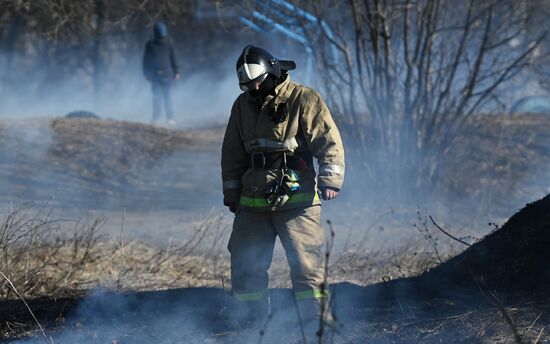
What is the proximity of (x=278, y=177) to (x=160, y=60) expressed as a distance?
455 inches

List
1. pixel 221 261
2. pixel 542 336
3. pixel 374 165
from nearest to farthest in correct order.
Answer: pixel 542 336
pixel 221 261
pixel 374 165

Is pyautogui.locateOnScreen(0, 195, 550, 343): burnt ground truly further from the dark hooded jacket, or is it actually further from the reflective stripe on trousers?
the dark hooded jacket

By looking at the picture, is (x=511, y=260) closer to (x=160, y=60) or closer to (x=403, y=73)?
(x=403, y=73)

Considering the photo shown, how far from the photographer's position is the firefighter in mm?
4648

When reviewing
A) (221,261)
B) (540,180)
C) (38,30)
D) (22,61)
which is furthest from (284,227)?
(22,61)

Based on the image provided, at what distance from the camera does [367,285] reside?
6.00 m

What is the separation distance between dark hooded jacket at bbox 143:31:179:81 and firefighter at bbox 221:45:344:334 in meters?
11.2

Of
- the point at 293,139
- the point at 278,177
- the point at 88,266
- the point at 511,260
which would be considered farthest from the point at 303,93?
the point at 88,266

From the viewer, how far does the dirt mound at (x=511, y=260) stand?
4.96 metres

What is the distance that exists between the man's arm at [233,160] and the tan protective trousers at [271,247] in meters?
0.13

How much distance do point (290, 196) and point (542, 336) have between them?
1553mm

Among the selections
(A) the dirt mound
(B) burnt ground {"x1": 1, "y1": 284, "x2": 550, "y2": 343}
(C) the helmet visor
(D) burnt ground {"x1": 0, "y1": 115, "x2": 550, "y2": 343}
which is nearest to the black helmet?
(C) the helmet visor

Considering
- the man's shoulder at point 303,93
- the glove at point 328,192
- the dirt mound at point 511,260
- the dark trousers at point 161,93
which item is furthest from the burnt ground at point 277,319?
the dark trousers at point 161,93

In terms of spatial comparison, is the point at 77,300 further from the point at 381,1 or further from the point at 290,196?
the point at 381,1
